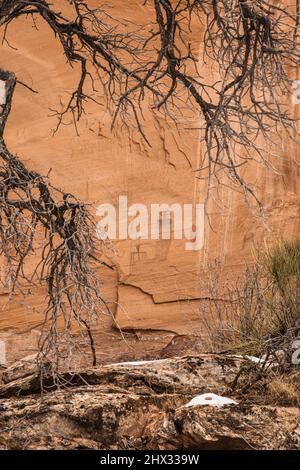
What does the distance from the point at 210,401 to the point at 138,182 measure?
5466mm

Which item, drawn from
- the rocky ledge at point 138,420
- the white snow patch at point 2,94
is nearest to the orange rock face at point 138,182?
the white snow patch at point 2,94

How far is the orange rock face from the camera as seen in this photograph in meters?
11.2

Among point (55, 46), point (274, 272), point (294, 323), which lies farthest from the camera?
point (55, 46)

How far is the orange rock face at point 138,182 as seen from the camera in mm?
11211

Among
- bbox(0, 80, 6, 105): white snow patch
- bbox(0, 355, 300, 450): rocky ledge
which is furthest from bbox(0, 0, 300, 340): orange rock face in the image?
bbox(0, 355, 300, 450): rocky ledge

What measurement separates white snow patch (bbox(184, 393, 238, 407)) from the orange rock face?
4688 mm

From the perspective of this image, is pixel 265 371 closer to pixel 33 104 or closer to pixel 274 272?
pixel 274 272

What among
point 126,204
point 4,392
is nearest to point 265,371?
point 4,392

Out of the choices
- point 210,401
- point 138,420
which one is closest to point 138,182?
point 210,401

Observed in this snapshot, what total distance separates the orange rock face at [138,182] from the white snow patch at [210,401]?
469 centimetres

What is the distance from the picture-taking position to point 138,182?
38.2ft

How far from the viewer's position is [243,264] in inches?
470

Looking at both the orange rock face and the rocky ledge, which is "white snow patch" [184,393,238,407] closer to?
the rocky ledge

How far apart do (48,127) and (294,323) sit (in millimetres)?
4269
